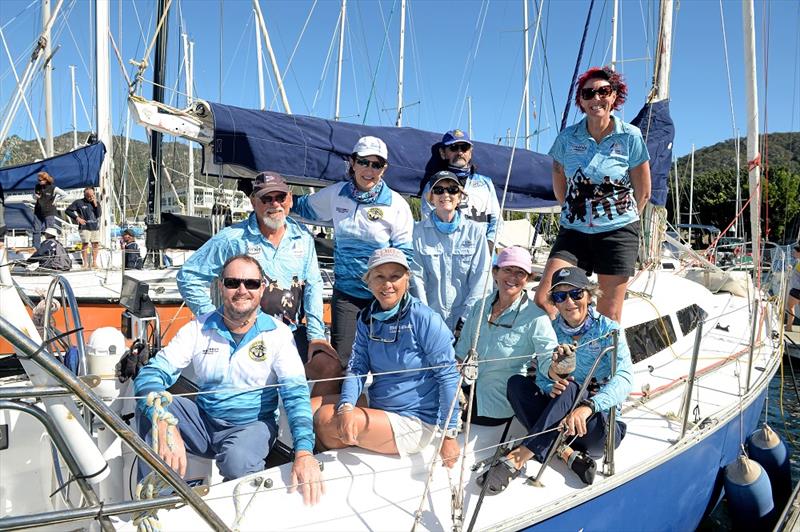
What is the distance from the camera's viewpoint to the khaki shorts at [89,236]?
726 cm

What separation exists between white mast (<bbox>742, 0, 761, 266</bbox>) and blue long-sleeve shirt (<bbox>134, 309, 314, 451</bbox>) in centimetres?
395

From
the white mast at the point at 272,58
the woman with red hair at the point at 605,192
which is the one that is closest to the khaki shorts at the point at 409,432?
the woman with red hair at the point at 605,192

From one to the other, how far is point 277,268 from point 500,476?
5.13ft

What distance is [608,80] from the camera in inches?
120

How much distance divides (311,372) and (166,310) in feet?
10.7

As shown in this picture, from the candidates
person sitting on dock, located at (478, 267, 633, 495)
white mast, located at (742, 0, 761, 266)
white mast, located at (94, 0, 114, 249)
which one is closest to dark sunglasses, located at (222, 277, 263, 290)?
person sitting on dock, located at (478, 267, 633, 495)

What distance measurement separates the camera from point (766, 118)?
4.60 meters

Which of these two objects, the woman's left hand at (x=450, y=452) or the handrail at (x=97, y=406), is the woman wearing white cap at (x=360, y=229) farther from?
the handrail at (x=97, y=406)

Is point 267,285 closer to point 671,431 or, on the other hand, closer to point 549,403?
point 549,403

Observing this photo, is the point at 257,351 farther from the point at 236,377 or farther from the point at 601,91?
the point at 601,91

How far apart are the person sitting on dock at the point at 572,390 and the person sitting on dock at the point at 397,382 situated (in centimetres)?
37

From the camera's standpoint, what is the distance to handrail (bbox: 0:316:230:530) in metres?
1.35

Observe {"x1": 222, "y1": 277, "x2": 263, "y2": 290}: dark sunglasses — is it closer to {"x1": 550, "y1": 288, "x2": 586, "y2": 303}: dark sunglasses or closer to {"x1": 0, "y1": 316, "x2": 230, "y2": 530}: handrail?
{"x1": 0, "y1": 316, "x2": 230, "y2": 530}: handrail

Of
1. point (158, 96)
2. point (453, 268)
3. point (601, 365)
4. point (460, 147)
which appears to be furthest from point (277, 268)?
point (158, 96)
